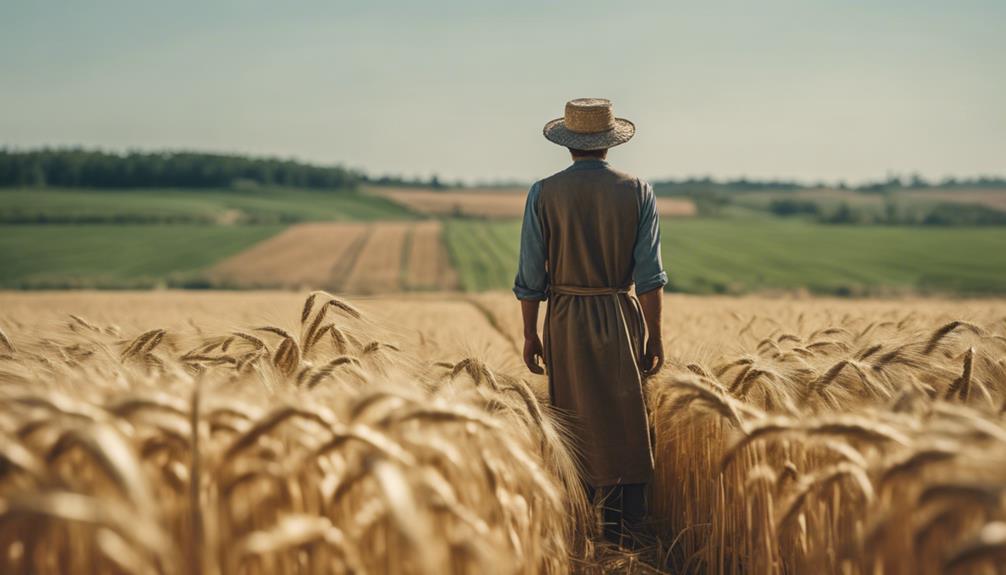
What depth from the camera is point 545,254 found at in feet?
12.9

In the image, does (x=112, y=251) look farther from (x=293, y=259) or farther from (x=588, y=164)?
(x=588, y=164)

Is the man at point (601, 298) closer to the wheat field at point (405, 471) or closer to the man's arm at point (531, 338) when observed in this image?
the man's arm at point (531, 338)

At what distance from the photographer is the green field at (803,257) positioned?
110 feet

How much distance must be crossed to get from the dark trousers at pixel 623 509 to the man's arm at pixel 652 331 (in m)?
0.62

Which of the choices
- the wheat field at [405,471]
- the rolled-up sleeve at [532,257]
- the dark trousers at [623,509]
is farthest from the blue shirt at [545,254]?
the dark trousers at [623,509]

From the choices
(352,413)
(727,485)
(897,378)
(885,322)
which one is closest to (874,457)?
(727,485)

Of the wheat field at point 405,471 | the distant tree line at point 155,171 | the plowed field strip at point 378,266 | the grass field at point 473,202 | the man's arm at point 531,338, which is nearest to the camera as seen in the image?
the wheat field at point 405,471

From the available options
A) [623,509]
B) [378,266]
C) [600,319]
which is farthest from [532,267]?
[378,266]

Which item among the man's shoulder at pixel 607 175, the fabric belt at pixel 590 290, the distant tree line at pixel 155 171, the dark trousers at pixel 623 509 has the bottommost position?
the dark trousers at pixel 623 509

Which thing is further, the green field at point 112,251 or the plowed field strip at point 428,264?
the green field at point 112,251

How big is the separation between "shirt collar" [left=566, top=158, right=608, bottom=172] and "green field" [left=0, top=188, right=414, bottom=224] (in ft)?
192

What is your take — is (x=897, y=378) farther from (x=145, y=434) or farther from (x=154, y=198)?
(x=154, y=198)

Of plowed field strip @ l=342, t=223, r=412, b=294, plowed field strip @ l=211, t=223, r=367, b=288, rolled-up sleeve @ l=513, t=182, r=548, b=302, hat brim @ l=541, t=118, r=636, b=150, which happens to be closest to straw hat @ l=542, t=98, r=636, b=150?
hat brim @ l=541, t=118, r=636, b=150

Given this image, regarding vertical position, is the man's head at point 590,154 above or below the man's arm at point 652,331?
above
